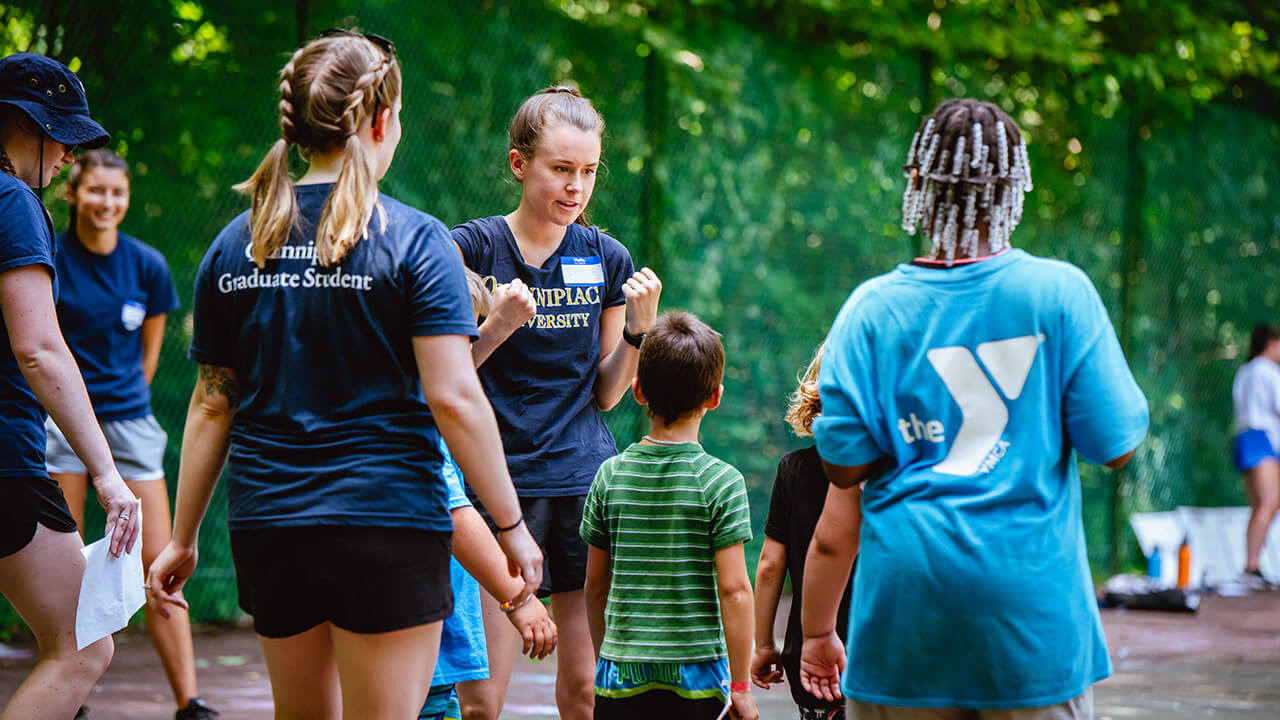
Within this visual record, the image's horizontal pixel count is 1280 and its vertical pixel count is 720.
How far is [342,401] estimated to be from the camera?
247 cm

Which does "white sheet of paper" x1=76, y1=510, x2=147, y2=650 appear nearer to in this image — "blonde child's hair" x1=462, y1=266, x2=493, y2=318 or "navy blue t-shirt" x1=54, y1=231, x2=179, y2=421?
"blonde child's hair" x1=462, y1=266, x2=493, y2=318

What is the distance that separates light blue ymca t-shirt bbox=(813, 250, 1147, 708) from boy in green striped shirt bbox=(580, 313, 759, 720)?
741 millimetres

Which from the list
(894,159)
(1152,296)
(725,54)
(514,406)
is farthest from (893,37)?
(514,406)

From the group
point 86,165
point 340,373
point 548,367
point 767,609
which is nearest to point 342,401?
point 340,373

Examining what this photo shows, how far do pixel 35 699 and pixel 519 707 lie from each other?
2.60 metres

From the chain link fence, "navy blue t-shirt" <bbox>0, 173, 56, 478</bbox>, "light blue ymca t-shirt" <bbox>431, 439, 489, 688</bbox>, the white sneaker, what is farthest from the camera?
the white sneaker

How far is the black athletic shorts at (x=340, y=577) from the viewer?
2.45 m

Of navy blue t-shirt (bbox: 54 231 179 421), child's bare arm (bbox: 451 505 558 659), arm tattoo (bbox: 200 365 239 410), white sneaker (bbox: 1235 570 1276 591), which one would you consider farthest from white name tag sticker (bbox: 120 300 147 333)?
white sneaker (bbox: 1235 570 1276 591)

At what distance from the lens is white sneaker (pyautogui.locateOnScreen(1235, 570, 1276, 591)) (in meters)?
10.3

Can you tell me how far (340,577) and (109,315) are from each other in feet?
11.3

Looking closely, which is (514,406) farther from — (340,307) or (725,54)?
(725,54)

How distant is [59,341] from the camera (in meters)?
3.18

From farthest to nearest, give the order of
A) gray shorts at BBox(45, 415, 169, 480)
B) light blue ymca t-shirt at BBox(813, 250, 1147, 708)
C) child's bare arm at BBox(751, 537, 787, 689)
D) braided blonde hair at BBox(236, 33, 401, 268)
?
gray shorts at BBox(45, 415, 169, 480) < child's bare arm at BBox(751, 537, 787, 689) < braided blonde hair at BBox(236, 33, 401, 268) < light blue ymca t-shirt at BBox(813, 250, 1147, 708)

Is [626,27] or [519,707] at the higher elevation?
[626,27]
